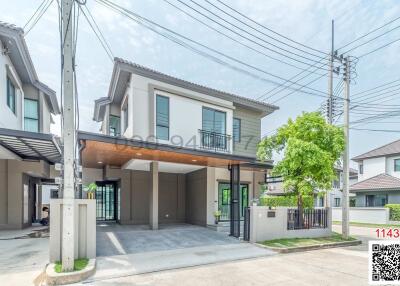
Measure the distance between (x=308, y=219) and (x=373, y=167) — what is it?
21.3 meters

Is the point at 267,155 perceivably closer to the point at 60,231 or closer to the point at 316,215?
the point at 316,215

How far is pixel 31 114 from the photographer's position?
15.2m

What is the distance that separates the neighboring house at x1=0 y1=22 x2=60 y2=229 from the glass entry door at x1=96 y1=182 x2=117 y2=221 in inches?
121

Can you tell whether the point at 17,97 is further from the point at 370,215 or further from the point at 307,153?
the point at 370,215

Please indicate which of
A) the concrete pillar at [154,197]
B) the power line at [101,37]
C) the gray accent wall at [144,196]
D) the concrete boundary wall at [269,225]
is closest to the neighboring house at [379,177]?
the concrete boundary wall at [269,225]

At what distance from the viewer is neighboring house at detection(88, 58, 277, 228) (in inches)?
460

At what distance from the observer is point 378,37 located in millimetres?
11773

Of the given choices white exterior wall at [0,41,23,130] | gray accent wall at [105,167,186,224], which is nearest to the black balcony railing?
gray accent wall at [105,167,186,224]

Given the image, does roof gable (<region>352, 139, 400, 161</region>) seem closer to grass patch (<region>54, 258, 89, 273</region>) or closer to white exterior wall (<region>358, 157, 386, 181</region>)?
white exterior wall (<region>358, 157, 386, 181</region>)

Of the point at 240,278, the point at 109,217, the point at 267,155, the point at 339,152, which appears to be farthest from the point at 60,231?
the point at 339,152

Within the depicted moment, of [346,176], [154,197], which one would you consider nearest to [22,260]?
[154,197]

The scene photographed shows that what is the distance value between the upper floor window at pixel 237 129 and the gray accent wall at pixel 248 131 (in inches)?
6.0

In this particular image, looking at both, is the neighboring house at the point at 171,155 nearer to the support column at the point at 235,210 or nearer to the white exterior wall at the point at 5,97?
the support column at the point at 235,210

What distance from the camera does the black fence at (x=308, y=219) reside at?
10.3 m
